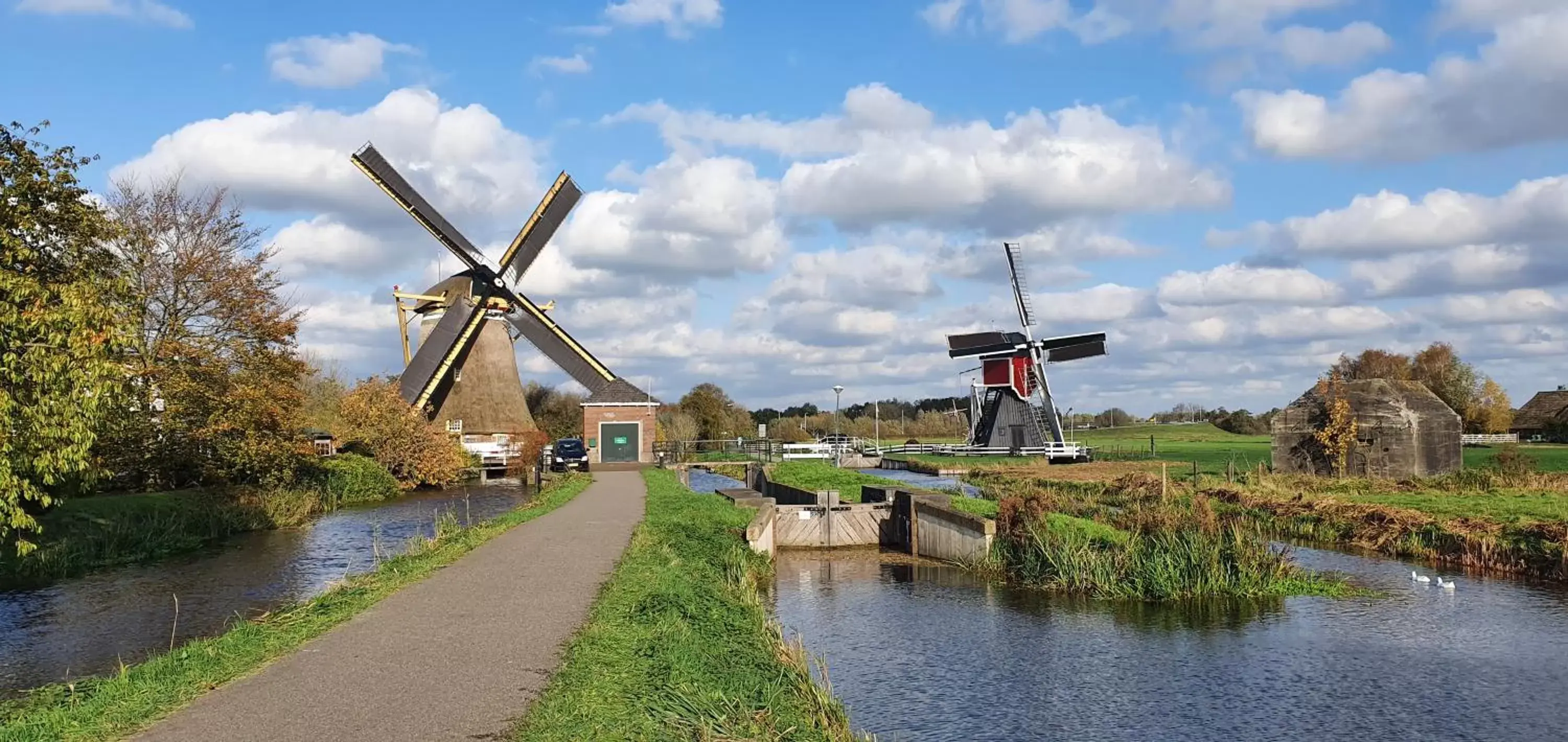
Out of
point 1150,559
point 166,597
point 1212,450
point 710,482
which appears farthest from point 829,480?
point 1212,450

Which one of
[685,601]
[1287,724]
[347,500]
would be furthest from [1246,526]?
[347,500]

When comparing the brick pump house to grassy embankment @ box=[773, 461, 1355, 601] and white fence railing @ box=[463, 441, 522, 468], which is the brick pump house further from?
grassy embankment @ box=[773, 461, 1355, 601]

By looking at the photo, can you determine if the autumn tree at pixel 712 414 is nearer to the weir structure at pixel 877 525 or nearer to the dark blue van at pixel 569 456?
the dark blue van at pixel 569 456

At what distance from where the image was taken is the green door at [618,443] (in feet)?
185

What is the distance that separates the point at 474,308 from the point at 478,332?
5.24 feet

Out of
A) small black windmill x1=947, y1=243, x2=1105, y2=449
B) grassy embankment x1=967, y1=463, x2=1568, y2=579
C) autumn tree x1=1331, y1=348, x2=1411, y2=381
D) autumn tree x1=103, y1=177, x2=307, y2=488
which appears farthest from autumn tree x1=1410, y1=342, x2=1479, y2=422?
autumn tree x1=103, y1=177, x2=307, y2=488

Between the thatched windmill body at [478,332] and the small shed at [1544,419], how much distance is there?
2860 inches

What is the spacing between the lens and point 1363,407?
37.3 meters

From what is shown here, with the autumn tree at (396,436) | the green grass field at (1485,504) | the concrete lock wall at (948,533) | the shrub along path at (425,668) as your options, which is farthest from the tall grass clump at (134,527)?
the green grass field at (1485,504)

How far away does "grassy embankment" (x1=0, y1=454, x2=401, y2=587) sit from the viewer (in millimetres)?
19969

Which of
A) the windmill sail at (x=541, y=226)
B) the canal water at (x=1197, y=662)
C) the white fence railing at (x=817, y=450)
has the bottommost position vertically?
the canal water at (x=1197, y=662)

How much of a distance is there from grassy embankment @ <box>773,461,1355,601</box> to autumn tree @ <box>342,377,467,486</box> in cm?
2982

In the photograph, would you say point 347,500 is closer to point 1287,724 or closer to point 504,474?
point 504,474

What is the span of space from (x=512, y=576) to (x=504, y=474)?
38.0 metres
